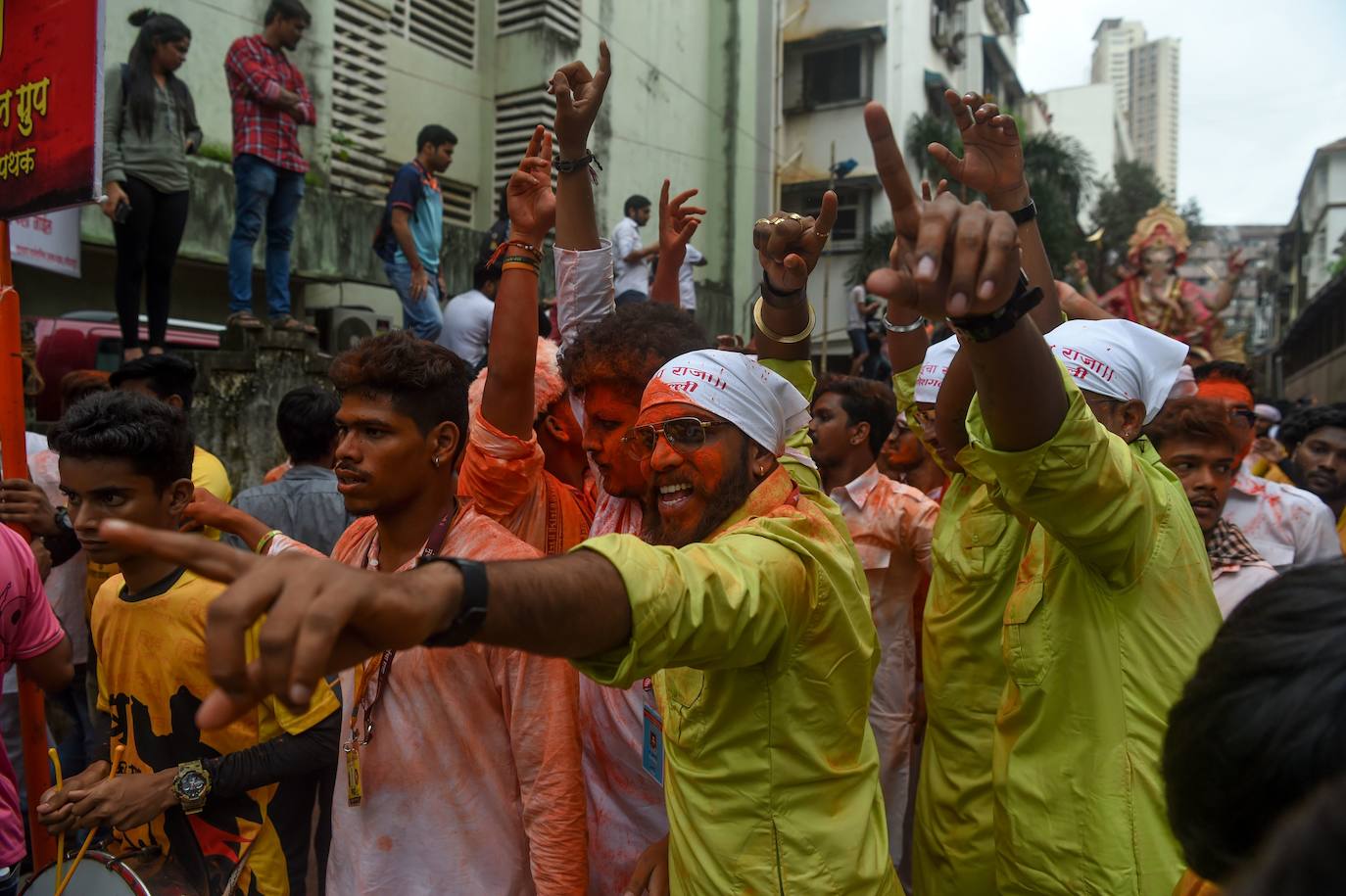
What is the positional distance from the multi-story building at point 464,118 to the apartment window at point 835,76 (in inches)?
175

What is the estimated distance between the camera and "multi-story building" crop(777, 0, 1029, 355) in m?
25.6

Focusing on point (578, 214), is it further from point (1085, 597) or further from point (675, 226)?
point (1085, 597)

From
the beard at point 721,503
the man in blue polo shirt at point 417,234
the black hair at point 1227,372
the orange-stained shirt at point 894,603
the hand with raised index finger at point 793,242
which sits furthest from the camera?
the man in blue polo shirt at point 417,234

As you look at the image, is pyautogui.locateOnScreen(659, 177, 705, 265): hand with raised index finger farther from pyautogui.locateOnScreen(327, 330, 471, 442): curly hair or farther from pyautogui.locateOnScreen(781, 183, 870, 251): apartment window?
pyautogui.locateOnScreen(781, 183, 870, 251): apartment window

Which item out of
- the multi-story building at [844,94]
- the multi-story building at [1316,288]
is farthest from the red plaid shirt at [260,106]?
the multi-story building at [1316,288]

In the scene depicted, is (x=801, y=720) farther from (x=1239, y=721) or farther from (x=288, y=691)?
(x=288, y=691)

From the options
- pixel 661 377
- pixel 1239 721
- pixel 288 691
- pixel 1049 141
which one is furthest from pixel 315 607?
pixel 1049 141

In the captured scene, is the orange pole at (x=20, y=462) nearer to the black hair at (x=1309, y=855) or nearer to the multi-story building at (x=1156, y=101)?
the black hair at (x=1309, y=855)

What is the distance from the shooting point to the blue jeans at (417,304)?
821 cm

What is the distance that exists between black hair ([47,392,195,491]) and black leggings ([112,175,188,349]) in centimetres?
395

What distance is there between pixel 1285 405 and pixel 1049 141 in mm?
16726

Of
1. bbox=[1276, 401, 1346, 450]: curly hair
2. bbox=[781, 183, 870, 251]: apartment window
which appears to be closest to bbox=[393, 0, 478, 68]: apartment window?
bbox=[781, 183, 870, 251]: apartment window

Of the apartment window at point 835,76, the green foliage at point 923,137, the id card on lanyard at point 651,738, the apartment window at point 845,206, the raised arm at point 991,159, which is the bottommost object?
the id card on lanyard at point 651,738

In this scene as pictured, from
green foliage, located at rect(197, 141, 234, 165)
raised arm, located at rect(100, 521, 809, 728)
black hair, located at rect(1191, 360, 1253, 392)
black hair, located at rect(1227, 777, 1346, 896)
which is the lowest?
black hair, located at rect(1227, 777, 1346, 896)
